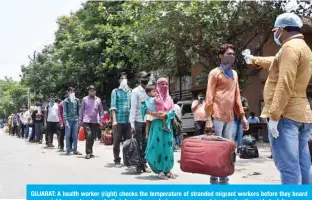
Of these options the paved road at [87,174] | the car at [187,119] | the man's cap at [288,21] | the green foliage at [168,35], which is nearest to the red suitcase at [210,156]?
the man's cap at [288,21]

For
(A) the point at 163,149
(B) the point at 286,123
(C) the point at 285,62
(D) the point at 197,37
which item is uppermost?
(D) the point at 197,37

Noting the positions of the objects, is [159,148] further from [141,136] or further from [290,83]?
[290,83]

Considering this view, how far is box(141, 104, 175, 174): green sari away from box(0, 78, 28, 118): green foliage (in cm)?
5072

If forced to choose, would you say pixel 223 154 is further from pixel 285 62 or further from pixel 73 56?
pixel 73 56

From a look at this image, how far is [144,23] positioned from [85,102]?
232 inches

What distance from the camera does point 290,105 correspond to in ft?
12.7

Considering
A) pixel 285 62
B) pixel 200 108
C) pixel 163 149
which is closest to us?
pixel 285 62

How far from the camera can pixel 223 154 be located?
4477 millimetres

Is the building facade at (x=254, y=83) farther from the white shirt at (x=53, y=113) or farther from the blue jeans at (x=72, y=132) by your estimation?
the blue jeans at (x=72, y=132)

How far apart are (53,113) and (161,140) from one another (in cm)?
802

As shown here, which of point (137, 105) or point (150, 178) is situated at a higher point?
point (137, 105)

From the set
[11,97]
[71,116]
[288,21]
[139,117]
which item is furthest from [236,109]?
[11,97]

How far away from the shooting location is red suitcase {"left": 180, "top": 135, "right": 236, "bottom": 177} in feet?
14.7

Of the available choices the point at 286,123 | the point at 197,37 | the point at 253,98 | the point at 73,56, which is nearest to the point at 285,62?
the point at 286,123
